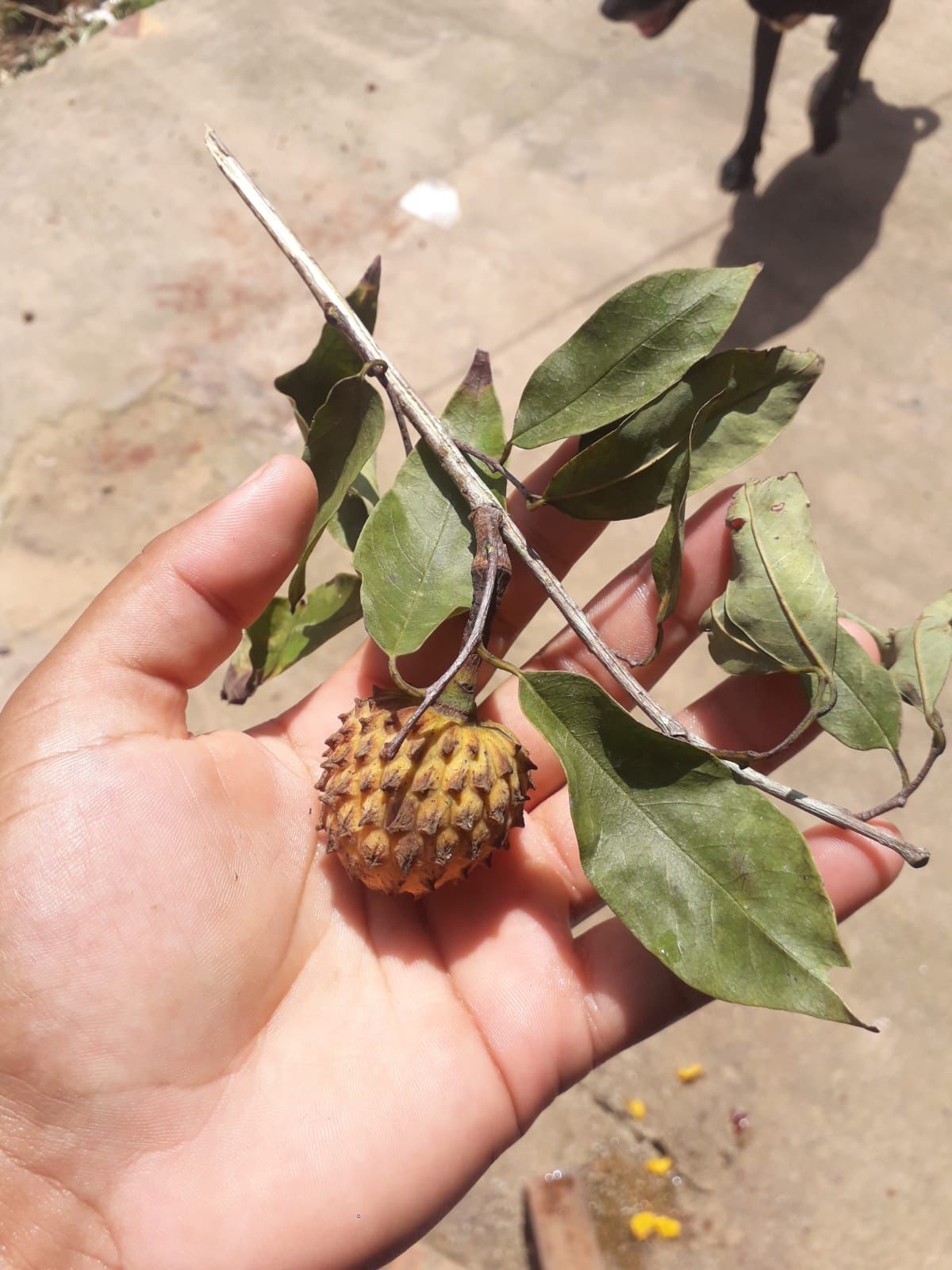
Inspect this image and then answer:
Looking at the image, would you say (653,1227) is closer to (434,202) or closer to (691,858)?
(691,858)

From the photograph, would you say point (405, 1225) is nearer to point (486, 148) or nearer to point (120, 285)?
point (120, 285)

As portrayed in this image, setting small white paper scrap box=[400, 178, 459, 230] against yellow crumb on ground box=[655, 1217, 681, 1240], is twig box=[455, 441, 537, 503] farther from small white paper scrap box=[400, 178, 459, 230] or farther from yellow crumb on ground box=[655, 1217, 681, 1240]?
small white paper scrap box=[400, 178, 459, 230]

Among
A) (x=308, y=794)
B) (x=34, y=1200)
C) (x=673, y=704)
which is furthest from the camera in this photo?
(x=673, y=704)

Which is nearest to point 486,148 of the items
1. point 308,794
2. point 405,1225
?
point 308,794

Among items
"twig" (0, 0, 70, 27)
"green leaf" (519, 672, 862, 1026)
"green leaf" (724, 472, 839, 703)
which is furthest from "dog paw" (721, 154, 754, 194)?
"twig" (0, 0, 70, 27)

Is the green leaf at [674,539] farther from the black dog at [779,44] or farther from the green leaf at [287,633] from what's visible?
the black dog at [779,44]
